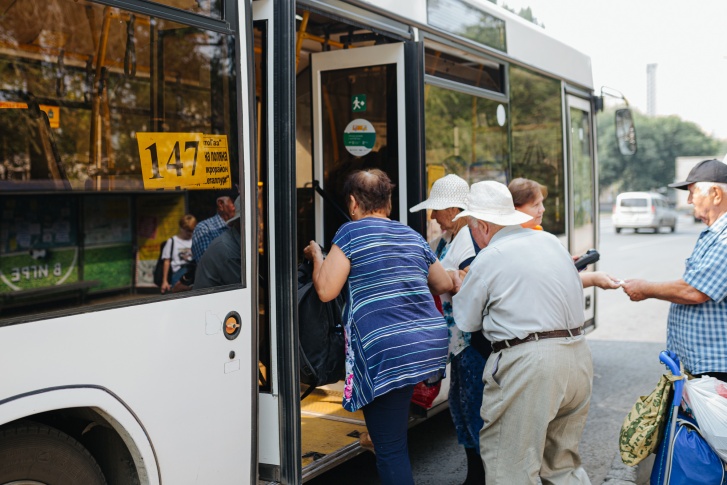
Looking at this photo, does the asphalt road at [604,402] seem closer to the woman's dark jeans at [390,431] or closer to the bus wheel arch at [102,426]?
the woman's dark jeans at [390,431]

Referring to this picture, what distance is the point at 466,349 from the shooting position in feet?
13.9

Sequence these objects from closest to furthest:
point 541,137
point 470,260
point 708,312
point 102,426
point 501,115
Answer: point 102,426
point 708,312
point 470,260
point 501,115
point 541,137

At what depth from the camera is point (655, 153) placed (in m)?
68.1

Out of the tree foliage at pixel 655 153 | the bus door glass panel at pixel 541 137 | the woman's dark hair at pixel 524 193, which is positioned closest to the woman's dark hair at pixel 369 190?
the woman's dark hair at pixel 524 193

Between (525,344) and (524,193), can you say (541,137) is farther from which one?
(525,344)

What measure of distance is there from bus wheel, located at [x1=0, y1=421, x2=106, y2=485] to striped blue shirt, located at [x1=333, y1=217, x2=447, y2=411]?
1238 millimetres

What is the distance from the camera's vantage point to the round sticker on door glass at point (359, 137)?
5.03 metres

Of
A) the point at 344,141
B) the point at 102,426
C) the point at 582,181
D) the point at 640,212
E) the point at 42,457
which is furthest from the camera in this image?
the point at 640,212

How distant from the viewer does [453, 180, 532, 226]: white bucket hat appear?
12.0 ft

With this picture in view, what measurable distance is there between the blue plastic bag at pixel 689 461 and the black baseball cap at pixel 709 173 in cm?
116

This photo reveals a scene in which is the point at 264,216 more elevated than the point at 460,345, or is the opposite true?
the point at 264,216

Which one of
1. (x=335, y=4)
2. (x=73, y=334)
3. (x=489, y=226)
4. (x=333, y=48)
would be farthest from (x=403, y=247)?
(x=333, y=48)

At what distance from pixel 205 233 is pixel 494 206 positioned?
52.7 inches

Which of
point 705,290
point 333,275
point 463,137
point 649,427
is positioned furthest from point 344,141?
point 649,427
